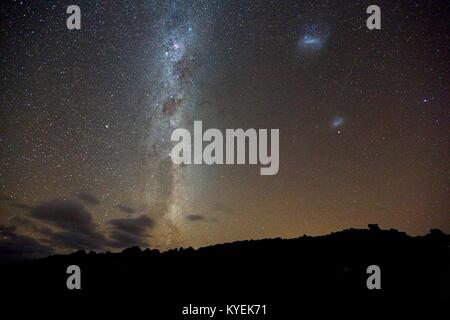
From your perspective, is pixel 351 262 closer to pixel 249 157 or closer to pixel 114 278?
pixel 249 157

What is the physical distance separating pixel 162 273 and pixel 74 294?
3.59 m

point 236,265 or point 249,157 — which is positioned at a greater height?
point 249,157

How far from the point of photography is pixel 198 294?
12578mm
